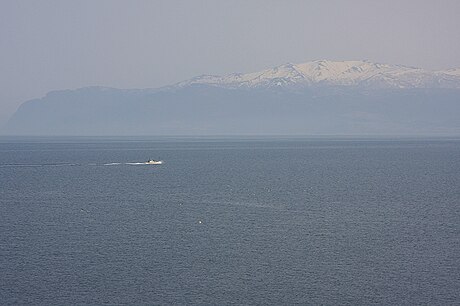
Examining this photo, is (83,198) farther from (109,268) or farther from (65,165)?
(65,165)

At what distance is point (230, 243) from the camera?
58875 millimetres

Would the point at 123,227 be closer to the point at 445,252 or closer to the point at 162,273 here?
the point at 162,273

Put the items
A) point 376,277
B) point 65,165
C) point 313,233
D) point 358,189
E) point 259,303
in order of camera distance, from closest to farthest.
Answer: point 259,303 → point 376,277 → point 313,233 → point 358,189 → point 65,165

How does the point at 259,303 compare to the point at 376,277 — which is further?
the point at 376,277

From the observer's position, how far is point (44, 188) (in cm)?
10181

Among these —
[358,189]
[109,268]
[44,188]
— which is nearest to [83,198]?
[44,188]

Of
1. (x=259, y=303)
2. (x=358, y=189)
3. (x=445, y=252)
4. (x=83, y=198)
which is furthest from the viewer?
(x=358, y=189)

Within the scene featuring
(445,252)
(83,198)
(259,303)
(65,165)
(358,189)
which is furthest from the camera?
(65,165)

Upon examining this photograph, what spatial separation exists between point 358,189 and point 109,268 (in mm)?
54594

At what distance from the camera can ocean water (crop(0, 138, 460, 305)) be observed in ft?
149

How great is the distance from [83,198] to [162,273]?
4246 cm

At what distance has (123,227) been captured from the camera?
6656cm

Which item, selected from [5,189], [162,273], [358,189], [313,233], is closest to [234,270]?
[162,273]

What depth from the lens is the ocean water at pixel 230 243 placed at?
149ft
